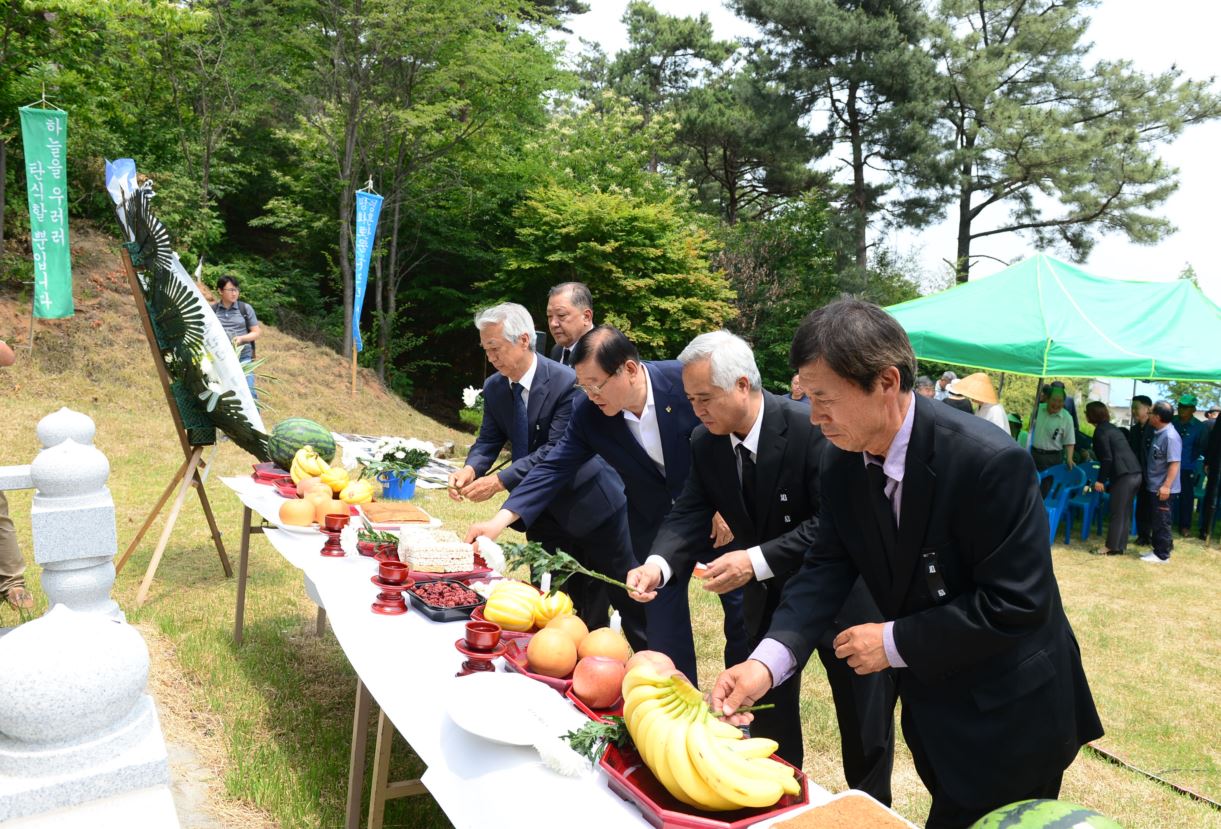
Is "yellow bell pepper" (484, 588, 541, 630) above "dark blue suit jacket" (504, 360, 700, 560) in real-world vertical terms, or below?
below

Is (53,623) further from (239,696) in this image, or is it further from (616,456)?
(239,696)

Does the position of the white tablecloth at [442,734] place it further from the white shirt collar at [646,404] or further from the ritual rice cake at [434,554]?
the white shirt collar at [646,404]

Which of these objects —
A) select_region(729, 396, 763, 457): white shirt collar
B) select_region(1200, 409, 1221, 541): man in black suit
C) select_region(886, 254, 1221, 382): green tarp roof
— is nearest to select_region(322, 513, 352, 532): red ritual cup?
select_region(729, 396, 763, 457): white shirt collar

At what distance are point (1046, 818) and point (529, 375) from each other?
10.4 feet

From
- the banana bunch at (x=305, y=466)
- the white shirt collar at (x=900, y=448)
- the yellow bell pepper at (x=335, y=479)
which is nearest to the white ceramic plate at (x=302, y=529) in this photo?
the yellow bell pepper at (x=335, y=479)

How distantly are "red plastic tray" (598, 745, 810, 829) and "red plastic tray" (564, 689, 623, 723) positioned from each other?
9.4 inches

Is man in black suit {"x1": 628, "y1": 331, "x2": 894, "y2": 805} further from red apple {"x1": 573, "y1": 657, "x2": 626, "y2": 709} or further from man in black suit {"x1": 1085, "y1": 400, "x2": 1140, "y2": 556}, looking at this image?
man in black suit {"x1": 1085, "y1": 400, "x2": 1140, "y2": 556}

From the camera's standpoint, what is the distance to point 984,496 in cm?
172

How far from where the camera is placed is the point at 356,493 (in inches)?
162

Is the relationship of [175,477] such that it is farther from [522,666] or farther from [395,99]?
[395,99]

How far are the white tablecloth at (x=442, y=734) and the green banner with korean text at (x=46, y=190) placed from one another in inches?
367

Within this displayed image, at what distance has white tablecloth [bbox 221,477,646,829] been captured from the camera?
5.38ft

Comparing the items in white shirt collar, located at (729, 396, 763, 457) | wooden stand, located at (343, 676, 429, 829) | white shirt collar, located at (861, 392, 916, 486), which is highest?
white shirt collar, located at (861, 392, 916, 486)

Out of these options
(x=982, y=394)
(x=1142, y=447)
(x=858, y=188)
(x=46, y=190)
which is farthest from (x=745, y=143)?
(x=46, y=190)
